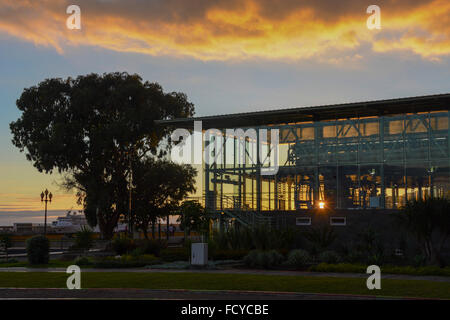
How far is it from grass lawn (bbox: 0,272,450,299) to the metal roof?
59.1ft

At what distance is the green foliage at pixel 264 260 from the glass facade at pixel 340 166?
1189 centimetres

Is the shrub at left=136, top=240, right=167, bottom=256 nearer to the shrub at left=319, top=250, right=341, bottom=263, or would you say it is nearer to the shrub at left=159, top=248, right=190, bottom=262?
the shrub at left=159, top=248, right=190, bottom=262

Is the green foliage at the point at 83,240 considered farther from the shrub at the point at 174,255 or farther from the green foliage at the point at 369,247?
the green foliage at the point at 369,247

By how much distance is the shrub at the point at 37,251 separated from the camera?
112 ft

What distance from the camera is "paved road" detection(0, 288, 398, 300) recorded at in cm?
1811

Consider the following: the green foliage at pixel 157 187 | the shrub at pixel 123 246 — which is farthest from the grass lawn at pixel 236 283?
the green foliage at pixel 157 187

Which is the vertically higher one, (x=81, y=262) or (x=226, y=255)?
(x=226, y=255)

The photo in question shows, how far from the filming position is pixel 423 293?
18.7 m

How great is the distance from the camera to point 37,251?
3412 centimetres

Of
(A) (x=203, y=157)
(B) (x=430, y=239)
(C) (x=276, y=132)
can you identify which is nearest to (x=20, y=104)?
(A) (x=203, y=157)

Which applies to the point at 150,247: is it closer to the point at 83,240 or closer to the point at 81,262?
the point at 81,262

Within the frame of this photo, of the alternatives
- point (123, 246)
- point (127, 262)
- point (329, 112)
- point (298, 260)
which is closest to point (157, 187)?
point (123, 246)

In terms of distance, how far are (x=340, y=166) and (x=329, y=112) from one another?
3.63 m
